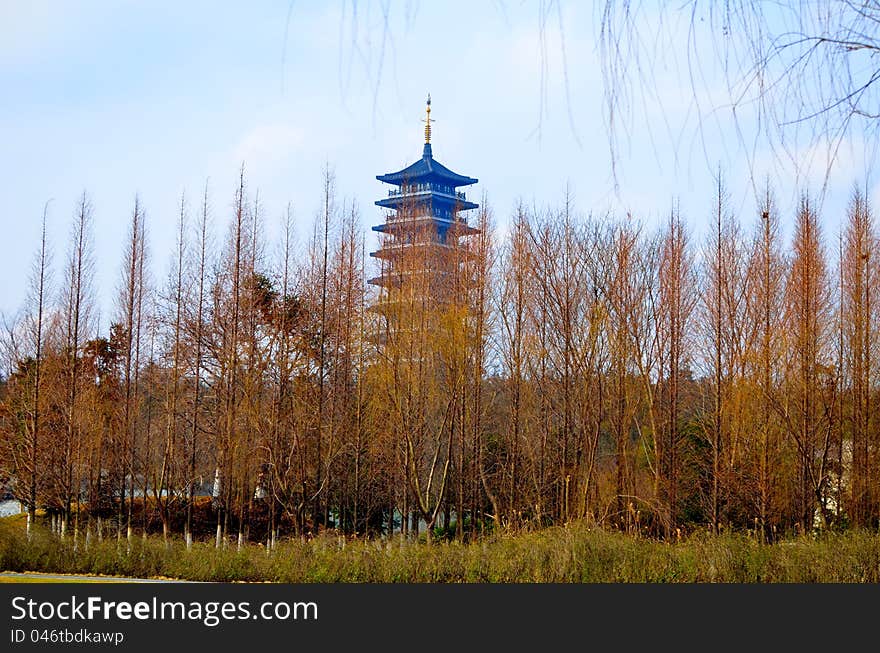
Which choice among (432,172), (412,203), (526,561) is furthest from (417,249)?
(432,172)

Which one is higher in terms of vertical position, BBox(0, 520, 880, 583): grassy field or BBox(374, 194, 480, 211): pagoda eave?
BBox(374, 194, 480, 211): pagoda eave

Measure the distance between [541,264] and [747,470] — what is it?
181 inches

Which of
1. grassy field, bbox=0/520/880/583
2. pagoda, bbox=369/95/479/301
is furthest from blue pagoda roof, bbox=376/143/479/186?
grassy field, bbox=0/520/880/583

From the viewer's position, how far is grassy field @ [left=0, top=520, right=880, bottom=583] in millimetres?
9422

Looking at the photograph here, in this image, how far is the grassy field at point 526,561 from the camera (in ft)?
30.9

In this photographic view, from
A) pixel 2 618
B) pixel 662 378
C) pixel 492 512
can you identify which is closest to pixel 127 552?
pixel 2 618

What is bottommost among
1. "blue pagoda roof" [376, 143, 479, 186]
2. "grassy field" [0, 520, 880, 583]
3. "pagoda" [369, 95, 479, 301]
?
"grassy field" [0, 520, 880, 583]

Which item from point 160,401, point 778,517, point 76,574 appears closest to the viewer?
point 76,574

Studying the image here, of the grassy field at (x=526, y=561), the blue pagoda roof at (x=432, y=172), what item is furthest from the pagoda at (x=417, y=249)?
the blue pagoda roof at (x=432, y=172)

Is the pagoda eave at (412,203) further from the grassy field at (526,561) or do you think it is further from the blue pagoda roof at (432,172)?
the blue pagoda roof at (432,172)

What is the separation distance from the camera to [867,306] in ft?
50.5

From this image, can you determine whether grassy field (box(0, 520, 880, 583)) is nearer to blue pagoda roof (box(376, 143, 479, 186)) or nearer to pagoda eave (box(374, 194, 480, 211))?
pagoda eave (box(374, 194, 480, 211))

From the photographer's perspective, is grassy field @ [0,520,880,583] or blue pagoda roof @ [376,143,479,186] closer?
grassy field @ [0,520,880,583]

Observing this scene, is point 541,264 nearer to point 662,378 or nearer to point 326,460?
point 662,378
